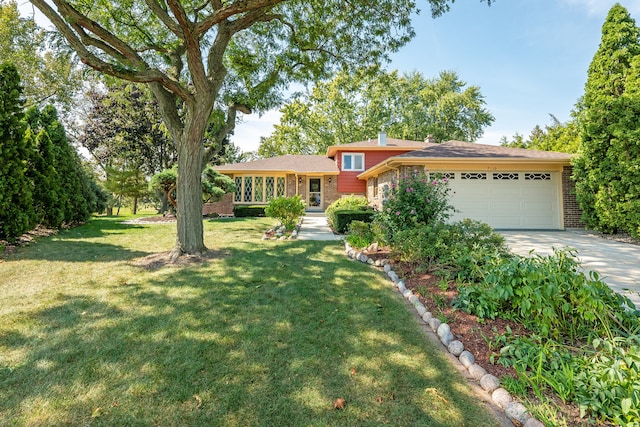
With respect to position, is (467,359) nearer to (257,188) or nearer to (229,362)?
(229,362)

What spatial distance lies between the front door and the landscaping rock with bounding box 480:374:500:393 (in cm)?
1724

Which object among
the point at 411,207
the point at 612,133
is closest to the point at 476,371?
the point at 411,207

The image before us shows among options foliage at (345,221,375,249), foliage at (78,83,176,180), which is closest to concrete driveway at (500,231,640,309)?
foliage at (345,221,375,249)

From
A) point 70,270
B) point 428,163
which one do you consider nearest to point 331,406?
point 70,270

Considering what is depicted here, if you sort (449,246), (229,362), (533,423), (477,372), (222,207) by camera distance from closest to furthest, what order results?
(533,423), (477,372), (229,362), (449,246), (222,207)

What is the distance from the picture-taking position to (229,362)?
2471 millimetres

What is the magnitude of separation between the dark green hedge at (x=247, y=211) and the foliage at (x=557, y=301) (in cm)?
1471

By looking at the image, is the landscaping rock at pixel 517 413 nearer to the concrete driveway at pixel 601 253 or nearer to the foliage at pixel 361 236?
the concrete driveway at pixel 601 253

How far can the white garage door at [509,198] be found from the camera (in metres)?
10.6

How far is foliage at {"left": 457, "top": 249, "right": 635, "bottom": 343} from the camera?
2.42 metres

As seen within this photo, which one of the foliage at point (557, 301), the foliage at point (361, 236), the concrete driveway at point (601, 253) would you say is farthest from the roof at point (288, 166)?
the foliage at point (557, 301)

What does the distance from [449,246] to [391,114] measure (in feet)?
87.1

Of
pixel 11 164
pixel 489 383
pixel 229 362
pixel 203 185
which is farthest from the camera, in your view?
pixel 203 185

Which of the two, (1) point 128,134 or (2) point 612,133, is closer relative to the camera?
(2) point 612,133
